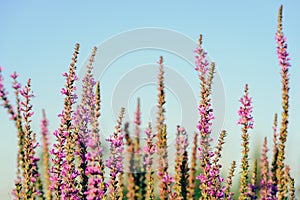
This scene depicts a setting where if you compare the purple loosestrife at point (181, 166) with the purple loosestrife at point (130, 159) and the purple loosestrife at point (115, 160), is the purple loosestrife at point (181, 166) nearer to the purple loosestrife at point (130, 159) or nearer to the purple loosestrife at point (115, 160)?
the purple loosestrife at point (130, 159)

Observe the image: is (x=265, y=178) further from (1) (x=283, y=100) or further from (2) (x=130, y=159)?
(2) (x=130, y=159)

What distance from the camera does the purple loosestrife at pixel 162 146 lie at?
587 centimetres

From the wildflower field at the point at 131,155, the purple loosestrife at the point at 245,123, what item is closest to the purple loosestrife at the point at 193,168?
the wildflower field at the point at 131,155

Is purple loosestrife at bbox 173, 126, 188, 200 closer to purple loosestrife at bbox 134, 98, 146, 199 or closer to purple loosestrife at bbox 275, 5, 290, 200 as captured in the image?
purple loosestrife at bbox 134, 98, 146, 199

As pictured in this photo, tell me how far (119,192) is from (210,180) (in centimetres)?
220

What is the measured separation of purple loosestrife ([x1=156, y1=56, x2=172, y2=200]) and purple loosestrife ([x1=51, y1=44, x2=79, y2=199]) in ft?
7.13

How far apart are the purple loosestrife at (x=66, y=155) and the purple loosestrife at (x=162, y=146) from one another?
7.13ft

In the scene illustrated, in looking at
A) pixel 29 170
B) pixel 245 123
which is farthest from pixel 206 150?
pixel 29 170

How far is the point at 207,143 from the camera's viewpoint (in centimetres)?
977

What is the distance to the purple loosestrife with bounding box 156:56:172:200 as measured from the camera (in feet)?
Result: 19.3

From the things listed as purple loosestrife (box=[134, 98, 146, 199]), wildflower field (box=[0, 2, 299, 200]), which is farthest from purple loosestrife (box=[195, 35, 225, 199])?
purple loosestrife (box=[134, 98, 146, 199])

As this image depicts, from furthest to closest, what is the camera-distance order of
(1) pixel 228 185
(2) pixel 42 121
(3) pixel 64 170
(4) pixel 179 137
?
(1) pixel 228 185 → (3) pixel 64 170 → (2) pixel 42 121 → (4) pixel 179 137

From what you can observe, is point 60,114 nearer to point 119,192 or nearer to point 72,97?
point 72,97

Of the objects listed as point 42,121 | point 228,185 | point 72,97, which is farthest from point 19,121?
point 228,185
